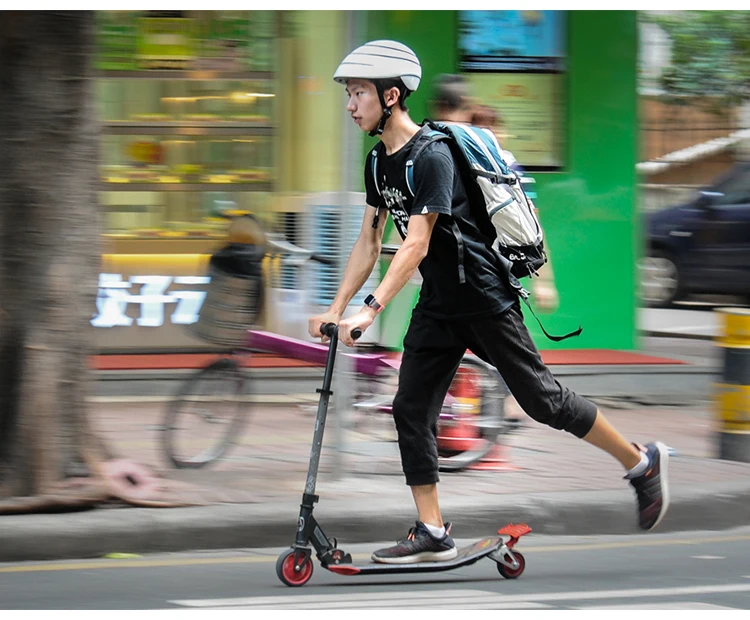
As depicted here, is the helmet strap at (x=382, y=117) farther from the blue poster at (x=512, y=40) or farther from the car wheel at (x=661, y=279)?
the car wheel at (x=661, y=279)

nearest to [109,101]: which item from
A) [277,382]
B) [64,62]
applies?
[277,382]

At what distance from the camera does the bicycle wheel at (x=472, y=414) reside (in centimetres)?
722

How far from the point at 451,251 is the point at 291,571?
4.24ft

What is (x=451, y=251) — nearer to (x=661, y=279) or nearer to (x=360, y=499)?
(x=360, y=499)

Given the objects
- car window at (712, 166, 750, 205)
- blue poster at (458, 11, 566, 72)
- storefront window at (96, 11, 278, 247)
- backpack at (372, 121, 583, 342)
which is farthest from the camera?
car window at (712, 166, 750, 205)

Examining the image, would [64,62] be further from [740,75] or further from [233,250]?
[740,75]

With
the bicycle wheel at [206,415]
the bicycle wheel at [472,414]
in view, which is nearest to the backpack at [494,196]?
the bicycle wheel at [472,414]

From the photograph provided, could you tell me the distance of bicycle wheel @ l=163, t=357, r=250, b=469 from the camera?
7.17 meters

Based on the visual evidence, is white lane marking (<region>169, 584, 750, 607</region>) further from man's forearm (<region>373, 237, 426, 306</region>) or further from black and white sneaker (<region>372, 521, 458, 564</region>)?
man's forearm (<region>373, 237, 426, 306</region>)

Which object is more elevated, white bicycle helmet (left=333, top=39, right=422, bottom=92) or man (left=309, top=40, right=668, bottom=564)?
white bicycle helmet (left=333, top=39, right=422, bottom=92)

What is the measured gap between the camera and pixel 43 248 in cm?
596

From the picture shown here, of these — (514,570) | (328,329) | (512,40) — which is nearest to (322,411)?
(328,329)

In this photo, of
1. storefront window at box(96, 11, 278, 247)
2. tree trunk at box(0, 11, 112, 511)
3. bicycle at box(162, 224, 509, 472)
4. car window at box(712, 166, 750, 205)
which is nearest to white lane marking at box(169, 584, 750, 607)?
tree trunk at box(0, 11, 112, 511)

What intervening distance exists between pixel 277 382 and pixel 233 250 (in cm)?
268
